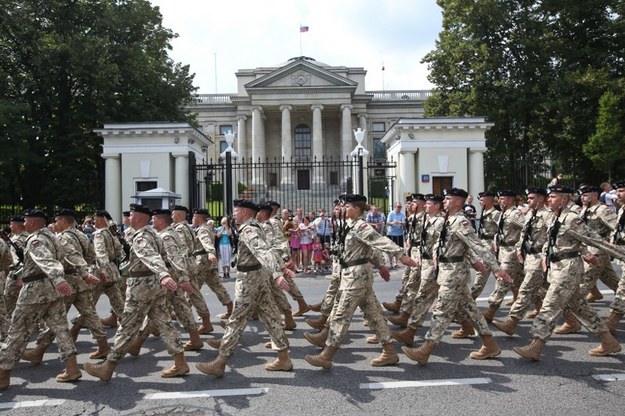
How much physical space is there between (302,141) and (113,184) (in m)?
38.8

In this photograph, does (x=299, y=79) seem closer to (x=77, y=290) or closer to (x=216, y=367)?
(x=77, y=290)

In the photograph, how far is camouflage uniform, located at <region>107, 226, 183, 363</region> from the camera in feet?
21.6

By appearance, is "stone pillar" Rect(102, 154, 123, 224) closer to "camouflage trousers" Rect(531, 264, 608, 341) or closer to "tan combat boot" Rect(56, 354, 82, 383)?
"tan combat boot" Rect(56, 354, 82, 383)

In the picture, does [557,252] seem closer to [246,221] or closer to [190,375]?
[246,221]

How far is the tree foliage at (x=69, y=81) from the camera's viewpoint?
2722cm

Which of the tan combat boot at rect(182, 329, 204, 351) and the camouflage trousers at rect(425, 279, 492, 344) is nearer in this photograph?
the camouflage trousers at rect(425, 279, 492, 344)

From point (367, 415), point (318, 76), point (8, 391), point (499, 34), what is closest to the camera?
point (367, 415)

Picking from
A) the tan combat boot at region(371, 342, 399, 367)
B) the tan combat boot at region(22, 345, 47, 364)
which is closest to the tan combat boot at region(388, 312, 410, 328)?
the tan combat boot at region(371, 342, 399, 367)

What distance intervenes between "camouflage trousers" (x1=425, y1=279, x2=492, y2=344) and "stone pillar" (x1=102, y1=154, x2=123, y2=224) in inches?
743

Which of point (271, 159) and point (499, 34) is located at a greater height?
point (499, 34)

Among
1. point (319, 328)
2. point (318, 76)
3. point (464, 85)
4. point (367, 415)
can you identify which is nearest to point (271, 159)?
point (318, 76)

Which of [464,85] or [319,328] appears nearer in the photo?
[319,328]

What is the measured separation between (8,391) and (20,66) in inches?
1052

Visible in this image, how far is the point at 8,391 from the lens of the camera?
6594 millimetres
